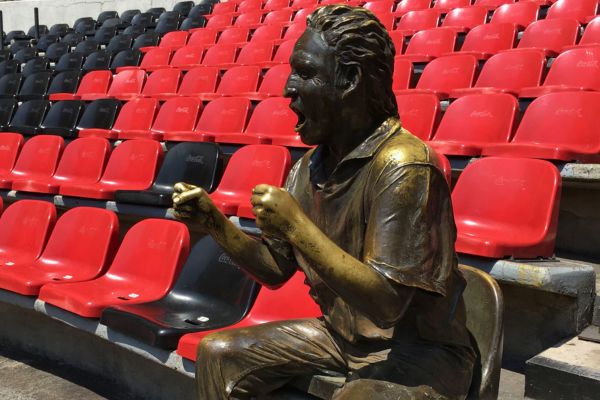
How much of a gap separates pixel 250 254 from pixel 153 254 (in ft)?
4.88

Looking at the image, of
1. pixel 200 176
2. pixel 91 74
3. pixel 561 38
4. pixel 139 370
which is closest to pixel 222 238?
pixel 139 370

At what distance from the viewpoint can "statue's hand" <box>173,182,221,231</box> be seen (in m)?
1.56

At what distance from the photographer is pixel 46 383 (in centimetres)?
288

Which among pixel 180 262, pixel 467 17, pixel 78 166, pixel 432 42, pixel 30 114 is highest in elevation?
pixel 467 17

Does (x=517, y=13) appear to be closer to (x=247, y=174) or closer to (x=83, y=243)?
(x=247, y=174)

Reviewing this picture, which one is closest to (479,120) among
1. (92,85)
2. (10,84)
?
(92,85)

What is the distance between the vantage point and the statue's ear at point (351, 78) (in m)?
1.47

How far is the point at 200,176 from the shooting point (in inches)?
161

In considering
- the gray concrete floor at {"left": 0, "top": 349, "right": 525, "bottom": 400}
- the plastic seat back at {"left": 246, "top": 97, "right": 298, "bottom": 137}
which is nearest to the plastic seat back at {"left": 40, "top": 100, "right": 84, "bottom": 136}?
the plastic seat back at {"left": 246, "top": 97, "right": 298, "bottom": 137}

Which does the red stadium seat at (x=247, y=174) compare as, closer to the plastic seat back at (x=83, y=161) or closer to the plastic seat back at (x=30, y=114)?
the plastic seat back at (x=83, y=161)

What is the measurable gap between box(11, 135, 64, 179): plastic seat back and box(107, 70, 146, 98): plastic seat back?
1843 millimetres

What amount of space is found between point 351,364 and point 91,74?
6963 millimetres

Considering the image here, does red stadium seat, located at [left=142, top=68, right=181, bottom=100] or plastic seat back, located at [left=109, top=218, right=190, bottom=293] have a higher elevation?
red stadium seat, located at [left=142, top=68, right=181, bottom=100]

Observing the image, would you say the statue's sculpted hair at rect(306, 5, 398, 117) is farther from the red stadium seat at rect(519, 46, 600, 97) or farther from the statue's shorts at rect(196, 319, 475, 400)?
the red stadium seat at rect(519, 46, 600, 97)
